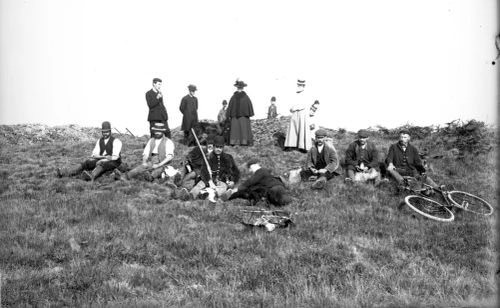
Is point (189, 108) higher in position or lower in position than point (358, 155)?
higher

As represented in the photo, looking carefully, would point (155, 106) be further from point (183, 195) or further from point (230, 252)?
point (230, 252)

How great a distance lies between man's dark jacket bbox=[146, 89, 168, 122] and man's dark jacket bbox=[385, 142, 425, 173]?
6.76 meters

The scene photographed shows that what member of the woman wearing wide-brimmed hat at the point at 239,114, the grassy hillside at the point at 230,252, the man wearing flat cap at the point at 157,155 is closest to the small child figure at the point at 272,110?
the woman wearing wide-brimmed hat at the point at 239,114

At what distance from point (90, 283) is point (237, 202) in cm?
404

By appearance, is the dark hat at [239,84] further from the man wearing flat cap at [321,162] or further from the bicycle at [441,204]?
the bicycle at [441,204]

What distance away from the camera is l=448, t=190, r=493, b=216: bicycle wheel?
8.64 metres

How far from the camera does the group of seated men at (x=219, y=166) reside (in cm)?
980

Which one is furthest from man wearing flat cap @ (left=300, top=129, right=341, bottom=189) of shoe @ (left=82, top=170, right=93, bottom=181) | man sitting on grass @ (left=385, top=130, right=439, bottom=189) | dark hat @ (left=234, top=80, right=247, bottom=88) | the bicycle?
shoe @ (left=82, top=170, right=93, bottom=181)

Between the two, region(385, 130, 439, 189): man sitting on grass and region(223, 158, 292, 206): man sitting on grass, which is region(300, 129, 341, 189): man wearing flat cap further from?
region(223, 158, 292, 206): man sitting on grass

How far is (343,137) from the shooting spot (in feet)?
56.5

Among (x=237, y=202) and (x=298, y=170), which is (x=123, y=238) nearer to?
(x=237, y=202)

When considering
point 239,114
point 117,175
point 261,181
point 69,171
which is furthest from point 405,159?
point 69,171

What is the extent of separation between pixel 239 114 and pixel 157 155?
3.97 meters

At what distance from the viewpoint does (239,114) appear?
14531mm
